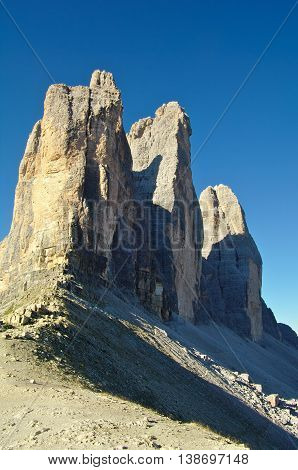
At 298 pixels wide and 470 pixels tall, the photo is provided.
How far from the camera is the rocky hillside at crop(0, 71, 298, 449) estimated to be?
2273 cm

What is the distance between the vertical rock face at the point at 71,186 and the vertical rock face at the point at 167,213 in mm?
10571

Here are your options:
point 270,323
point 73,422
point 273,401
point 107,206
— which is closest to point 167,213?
point 107,206

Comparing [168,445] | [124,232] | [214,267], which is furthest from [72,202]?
[214,267]

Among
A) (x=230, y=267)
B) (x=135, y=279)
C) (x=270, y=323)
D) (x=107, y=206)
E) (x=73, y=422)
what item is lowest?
(x=73, y=422)

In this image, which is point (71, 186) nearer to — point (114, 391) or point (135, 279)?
point (135, 279)

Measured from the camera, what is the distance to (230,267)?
93.9 metres

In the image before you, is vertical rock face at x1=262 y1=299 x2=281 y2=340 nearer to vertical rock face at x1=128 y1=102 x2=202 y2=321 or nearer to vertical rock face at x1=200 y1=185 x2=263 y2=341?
vertical rock face at x1=200 y1=185 x2=263 y2=341

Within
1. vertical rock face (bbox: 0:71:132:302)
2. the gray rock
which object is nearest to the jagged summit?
vertical rock face (bbox: 0:71:132:302)

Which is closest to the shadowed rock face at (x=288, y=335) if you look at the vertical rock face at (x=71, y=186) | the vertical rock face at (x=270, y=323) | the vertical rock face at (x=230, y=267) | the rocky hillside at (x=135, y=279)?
the vertical rock face at (x=270, y=323)

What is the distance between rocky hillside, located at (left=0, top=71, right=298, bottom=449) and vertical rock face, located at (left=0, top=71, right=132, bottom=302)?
13 centimetres

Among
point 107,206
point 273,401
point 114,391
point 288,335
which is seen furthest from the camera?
point 288,335

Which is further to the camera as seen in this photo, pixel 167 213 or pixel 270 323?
pixel 270 323

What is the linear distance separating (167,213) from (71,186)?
2488 cm

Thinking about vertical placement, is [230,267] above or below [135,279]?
above
